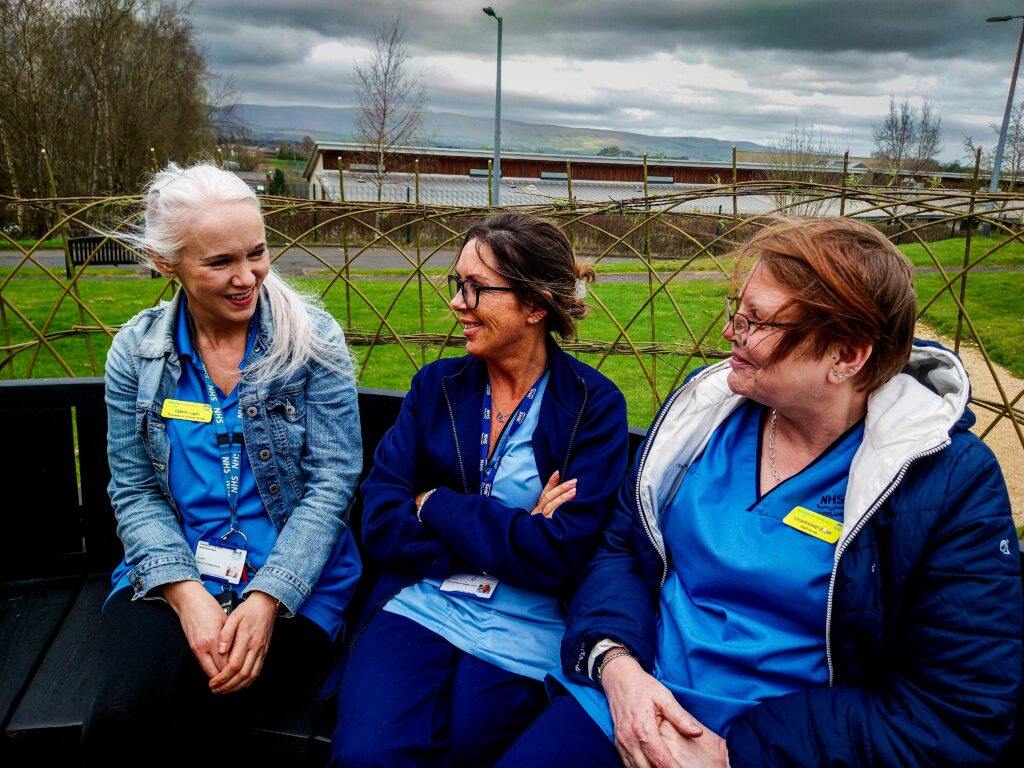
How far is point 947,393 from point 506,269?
46.3 inches

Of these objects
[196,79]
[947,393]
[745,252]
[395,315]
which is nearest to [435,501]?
[745,252]

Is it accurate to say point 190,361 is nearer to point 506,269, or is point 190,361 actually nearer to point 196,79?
point 506,269

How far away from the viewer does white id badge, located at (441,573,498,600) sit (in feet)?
6.58

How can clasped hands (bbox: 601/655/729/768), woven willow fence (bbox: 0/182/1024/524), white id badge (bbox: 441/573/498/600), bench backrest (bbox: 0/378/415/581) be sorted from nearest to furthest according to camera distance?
clasped hands (bbox: 601/655/729/768)
white id badge (bbox: 441/573/498/600)
bench backrest (bbox: 0/378/415/581)
woven willow fence (bbox: 0/182/1024/524)

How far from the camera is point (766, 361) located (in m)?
1.67

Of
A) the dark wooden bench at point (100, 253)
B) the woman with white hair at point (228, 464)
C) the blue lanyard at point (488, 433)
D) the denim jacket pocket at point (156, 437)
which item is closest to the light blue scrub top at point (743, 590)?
the blue lanyard at point (488, 433)

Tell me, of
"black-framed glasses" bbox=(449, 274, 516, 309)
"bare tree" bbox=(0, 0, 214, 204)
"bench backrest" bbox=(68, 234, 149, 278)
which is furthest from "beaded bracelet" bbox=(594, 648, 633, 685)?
"bare tree" bbox=(0, 0, 214, 204)

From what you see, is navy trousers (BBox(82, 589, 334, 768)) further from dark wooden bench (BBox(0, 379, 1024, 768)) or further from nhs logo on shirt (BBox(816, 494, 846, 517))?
nhs logo on shirt (BBox(816, 494, 846, 517))

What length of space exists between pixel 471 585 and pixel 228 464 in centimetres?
80

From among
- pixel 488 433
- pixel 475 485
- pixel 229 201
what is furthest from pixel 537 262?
pixel 229 201

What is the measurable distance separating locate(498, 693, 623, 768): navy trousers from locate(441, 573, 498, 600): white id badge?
1.21ft

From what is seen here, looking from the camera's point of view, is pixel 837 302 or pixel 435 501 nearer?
pixel 837 302

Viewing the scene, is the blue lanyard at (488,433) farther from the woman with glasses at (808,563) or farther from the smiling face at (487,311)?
the woman with glasses at (808,563)

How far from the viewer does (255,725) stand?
1.93 metres
